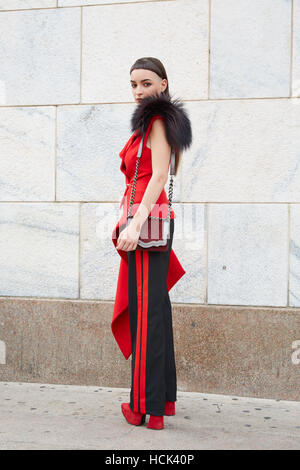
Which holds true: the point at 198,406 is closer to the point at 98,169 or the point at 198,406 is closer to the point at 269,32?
the point at 98,169

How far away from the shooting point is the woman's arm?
274cm

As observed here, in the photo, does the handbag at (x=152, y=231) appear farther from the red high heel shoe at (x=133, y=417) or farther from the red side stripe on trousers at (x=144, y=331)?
the red high heel shoe at (x=133, y=417)

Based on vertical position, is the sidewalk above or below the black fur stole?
below

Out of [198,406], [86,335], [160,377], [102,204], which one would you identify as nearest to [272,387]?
[198,406]

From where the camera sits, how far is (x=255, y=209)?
3.72 metres

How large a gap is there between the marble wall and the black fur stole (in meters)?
0.99

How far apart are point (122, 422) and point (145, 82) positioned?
2001 millimetres

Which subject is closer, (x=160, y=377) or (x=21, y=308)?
(x=160, y=377)

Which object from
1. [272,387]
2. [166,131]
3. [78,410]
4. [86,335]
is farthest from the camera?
[86,335]

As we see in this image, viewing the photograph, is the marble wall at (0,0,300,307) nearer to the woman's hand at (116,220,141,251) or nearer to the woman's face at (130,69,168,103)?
the woman's face at (130,69,168,103)

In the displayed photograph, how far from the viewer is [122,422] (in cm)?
302

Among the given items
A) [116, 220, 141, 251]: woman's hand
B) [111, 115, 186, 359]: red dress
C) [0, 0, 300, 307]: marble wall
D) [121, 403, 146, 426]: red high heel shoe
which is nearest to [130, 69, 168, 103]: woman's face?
[111, 115, 186, 359]: red dress

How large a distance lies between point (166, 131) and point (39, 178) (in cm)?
159

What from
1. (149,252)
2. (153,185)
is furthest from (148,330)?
(153,185)
